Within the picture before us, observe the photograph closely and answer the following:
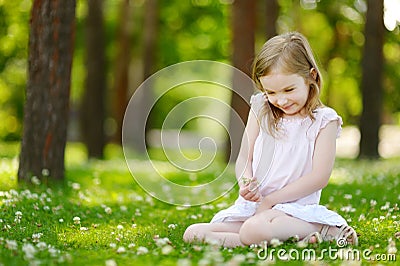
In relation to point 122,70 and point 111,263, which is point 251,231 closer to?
point 111,263

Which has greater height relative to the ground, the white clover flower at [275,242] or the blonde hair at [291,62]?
the blonde hair at [291,62]

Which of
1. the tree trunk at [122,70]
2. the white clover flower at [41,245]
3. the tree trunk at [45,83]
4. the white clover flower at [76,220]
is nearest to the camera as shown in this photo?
the white clover flower at [41,245]

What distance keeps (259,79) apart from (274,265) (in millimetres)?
1861

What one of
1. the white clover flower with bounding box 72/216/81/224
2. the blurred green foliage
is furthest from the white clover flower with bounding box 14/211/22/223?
the blurred green foliage

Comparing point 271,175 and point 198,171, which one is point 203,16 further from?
point 271,175

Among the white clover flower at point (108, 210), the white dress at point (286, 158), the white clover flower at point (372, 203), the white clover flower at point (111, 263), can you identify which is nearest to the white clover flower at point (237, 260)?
the white clover flower at point (111, 263)

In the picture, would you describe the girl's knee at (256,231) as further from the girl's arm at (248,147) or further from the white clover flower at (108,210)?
the white clover flower at (108,210)

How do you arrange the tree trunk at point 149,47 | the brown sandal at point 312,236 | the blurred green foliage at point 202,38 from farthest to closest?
the blurred green foliage at point 202,38
the tree trunk at point 149,47
the brown sandal at point 312,236

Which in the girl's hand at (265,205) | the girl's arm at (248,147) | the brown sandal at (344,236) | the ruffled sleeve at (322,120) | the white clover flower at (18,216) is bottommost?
the white clover flower at (18,216)

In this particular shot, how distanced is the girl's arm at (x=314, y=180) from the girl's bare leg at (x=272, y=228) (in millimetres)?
197

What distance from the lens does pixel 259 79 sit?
590cm

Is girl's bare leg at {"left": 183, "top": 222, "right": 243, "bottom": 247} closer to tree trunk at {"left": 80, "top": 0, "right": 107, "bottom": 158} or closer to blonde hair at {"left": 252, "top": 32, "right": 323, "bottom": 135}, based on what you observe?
blonde hair at {"left": 252, "top": 32, "right": 323, "bottom": 135}

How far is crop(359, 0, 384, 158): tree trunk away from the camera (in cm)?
1816

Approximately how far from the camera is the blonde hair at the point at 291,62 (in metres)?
5.75
